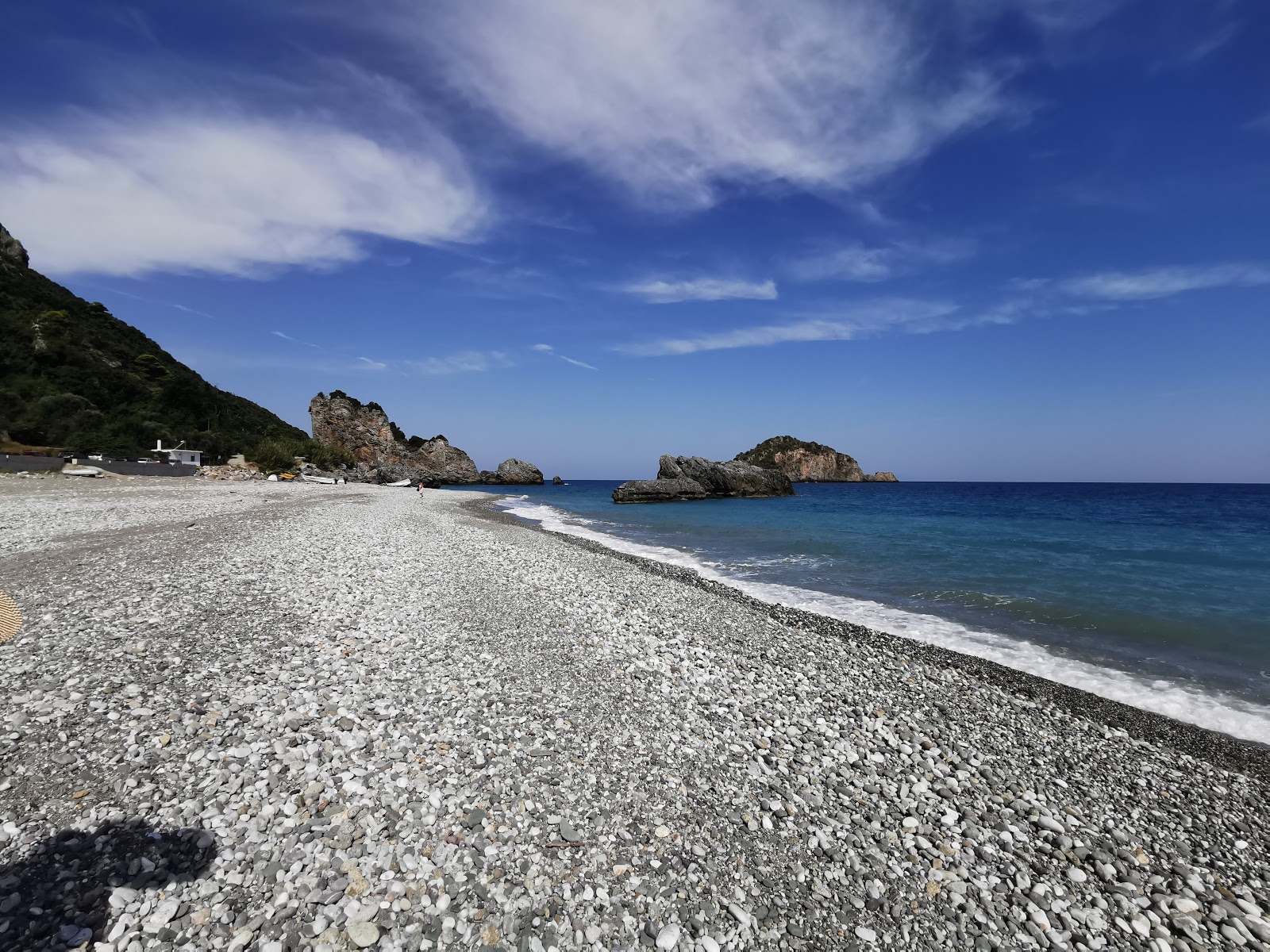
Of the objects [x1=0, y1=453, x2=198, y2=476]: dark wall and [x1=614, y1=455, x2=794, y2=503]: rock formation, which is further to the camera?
[x1=614, y1=455, x2=794, y2=503]: rock formation

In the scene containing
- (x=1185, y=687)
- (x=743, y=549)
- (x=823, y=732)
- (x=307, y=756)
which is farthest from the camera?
(x=743, y=549)

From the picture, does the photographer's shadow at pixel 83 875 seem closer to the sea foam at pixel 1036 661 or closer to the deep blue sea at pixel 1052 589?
the sea foam at pixel 1036 661

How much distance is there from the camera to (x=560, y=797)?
6055mm

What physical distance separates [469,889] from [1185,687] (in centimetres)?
1466

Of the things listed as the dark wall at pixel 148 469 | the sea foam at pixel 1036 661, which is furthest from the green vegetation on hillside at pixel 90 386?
the sea foam at pixel 1036 661

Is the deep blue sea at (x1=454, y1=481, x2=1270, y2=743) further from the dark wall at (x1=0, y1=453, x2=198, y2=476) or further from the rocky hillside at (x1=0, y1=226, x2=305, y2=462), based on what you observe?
the rocky hillside at (x1=0, y1=226, x2=305, y2=462)

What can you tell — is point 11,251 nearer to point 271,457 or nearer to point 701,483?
point 271,457

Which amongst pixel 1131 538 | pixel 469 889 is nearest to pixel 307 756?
pixel 469 889

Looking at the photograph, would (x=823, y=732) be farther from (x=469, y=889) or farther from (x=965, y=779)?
(x=469, y=889)

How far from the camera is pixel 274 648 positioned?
934 centimetres

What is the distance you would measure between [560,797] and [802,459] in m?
183

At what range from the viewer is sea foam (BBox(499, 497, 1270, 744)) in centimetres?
988

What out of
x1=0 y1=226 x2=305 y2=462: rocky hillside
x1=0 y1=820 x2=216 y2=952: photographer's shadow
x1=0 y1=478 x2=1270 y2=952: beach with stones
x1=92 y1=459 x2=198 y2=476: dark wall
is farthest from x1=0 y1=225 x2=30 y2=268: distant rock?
x1=0 y1=820 x2=216 y2=952: photographer's shadow

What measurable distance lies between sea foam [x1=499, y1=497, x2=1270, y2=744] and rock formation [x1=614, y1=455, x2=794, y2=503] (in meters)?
61.7
